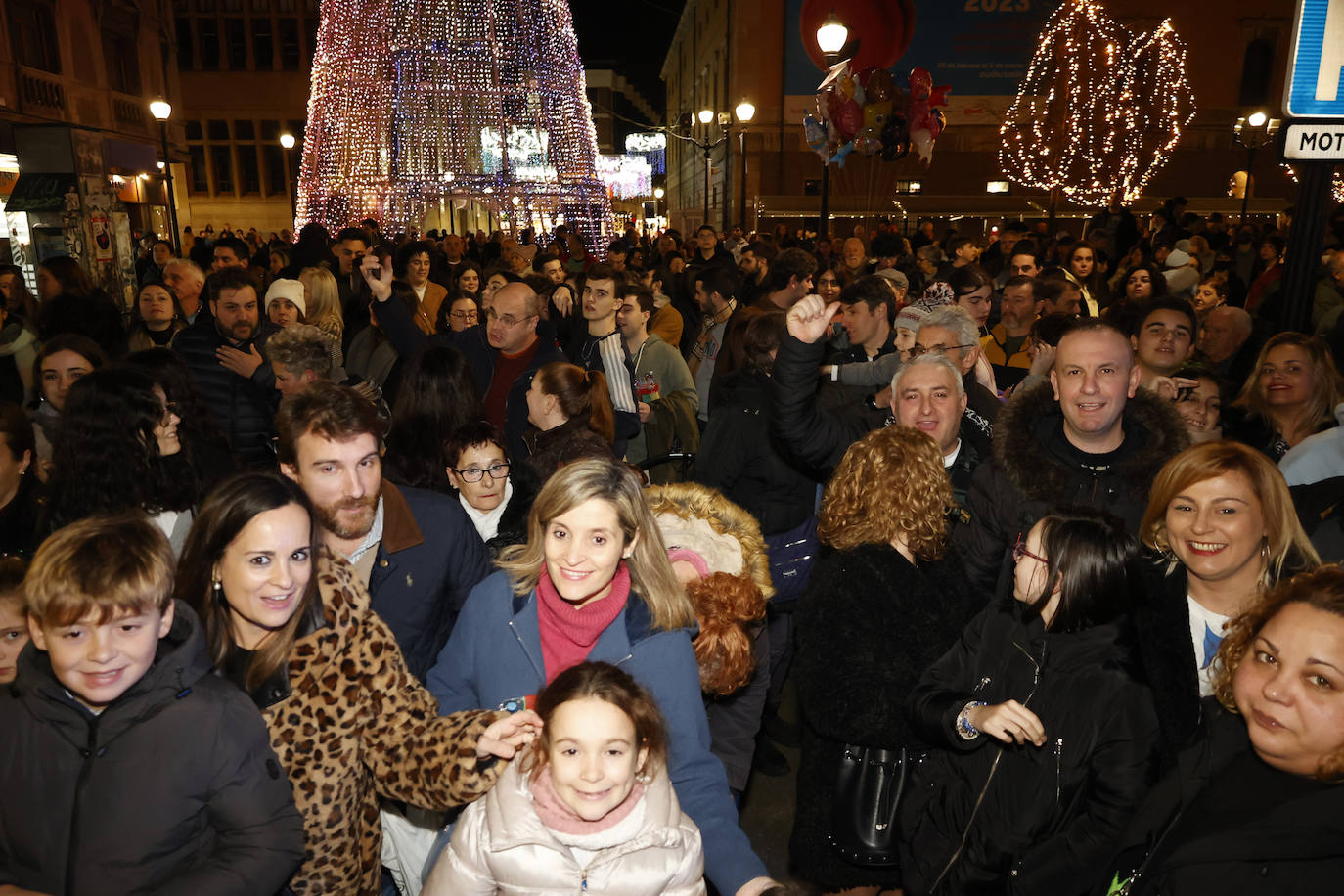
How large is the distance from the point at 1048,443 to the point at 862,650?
1365mm

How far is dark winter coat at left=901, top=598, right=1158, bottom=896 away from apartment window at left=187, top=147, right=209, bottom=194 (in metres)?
45.2

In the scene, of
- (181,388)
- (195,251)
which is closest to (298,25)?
(195,251)

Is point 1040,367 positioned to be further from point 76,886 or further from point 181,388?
point 76,886

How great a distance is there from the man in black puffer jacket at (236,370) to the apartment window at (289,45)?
40310 mm

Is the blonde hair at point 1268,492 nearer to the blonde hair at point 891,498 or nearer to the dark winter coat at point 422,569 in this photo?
the blonde hair at point 891,498

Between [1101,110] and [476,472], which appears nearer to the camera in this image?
[476,472]

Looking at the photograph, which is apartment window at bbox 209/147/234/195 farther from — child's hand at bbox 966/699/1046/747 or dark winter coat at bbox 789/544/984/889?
child's hand at bbox 966/699/1046/747

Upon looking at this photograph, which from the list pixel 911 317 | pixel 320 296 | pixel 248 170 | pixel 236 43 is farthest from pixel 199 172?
pixel 911 317

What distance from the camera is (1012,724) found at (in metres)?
2.27

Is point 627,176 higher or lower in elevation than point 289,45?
lower

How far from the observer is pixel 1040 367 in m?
5.11

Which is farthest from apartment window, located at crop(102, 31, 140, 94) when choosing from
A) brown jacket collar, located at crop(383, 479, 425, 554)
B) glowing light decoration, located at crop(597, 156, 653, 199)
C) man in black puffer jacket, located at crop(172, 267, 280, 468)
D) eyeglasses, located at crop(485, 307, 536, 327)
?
brown jacket collar, located at crop(383, 479, 425, 554)

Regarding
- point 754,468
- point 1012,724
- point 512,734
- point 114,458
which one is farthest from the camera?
point 754,468

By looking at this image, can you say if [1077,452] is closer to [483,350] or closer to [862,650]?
[862,650]
